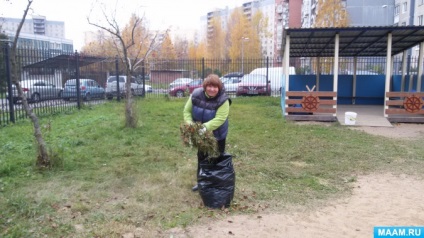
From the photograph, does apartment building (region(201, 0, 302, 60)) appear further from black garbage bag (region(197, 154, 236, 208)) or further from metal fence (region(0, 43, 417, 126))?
black garbage bag (region(197, 154, 236, 208))

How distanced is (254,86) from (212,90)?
16785mm

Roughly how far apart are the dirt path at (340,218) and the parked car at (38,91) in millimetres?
8952

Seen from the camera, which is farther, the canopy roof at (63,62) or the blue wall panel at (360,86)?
the blue wall panel at (360,86)

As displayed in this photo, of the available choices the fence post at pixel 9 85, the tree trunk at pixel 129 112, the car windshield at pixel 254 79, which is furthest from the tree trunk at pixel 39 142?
the car windshield at pixel 254 79

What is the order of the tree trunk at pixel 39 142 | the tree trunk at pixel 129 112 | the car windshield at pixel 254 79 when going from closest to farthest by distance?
1. the tree trunk at pixel 39 142
2. the tree trunk at pixel 129 112
3. the car windshield at pixel 254 79

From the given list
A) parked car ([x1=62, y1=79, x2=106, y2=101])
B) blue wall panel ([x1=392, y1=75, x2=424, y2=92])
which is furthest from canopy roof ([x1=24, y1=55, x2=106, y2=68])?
blue wall panel ([x1=392, y1=75, x2=424, y2=92])

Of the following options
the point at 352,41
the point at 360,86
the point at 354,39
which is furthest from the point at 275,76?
the point at 354,39

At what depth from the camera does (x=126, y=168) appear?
20.4 feet

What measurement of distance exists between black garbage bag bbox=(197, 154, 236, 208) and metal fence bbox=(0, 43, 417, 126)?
7.78 metres

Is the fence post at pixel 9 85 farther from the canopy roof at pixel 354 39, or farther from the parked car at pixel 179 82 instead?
the parked car at pixel 179 82

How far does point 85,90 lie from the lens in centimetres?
1579

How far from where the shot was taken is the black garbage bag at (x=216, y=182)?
4.54 meters

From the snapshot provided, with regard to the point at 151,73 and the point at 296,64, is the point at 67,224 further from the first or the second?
the point at 296,64

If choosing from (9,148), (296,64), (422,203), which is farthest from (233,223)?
(296,64)
